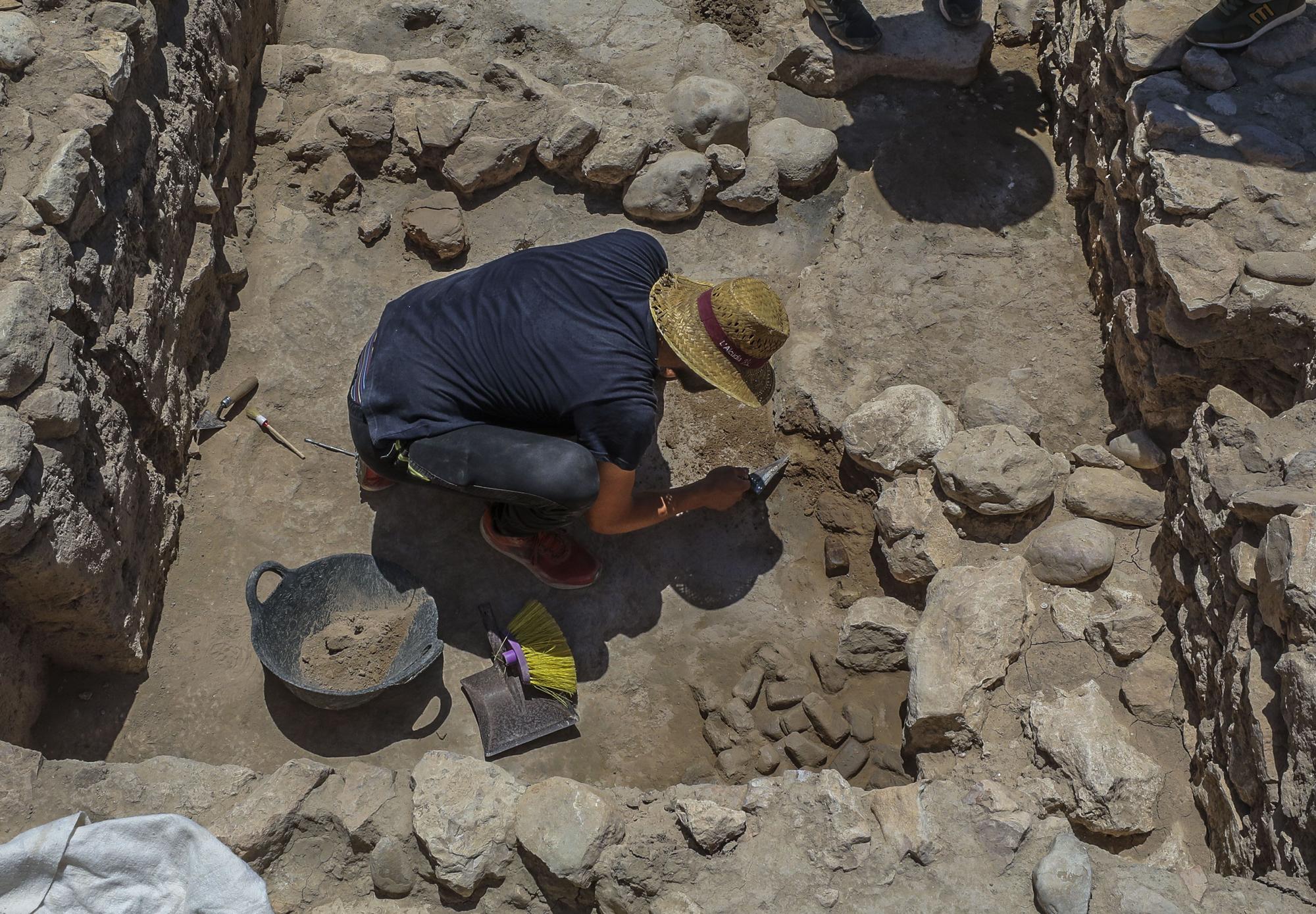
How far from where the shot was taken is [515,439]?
3.01 m

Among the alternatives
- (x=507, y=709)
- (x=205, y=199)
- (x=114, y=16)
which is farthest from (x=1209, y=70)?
(x=114, y=16)

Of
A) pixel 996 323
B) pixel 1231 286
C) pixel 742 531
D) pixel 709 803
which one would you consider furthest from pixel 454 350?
pixel 1231 286

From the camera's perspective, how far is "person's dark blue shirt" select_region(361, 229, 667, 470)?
9.36 ft

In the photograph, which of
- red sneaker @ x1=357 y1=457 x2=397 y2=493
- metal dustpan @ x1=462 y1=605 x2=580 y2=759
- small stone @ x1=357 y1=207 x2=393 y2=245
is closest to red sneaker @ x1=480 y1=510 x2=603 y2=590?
metal dustpan @ x1=462 y1=605 x2=580 y2=759

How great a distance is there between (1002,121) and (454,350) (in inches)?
119

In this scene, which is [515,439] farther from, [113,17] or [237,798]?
[113,17]

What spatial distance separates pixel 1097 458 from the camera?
3477 millimetres

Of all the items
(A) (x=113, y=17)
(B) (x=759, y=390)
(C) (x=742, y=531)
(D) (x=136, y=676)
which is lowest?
(D) (x=136, y=676)

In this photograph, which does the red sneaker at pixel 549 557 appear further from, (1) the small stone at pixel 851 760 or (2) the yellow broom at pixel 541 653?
(1) the small stone at pixel 851 760

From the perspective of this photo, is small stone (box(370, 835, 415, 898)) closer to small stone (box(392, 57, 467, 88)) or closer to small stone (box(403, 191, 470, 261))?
small stone (box(403, 191, 470, 261))

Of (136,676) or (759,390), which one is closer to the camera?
(759,390)

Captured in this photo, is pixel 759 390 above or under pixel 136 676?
above

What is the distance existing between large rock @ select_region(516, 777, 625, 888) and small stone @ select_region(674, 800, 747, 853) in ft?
0.61

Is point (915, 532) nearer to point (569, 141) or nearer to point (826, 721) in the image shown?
point (826, 721)
